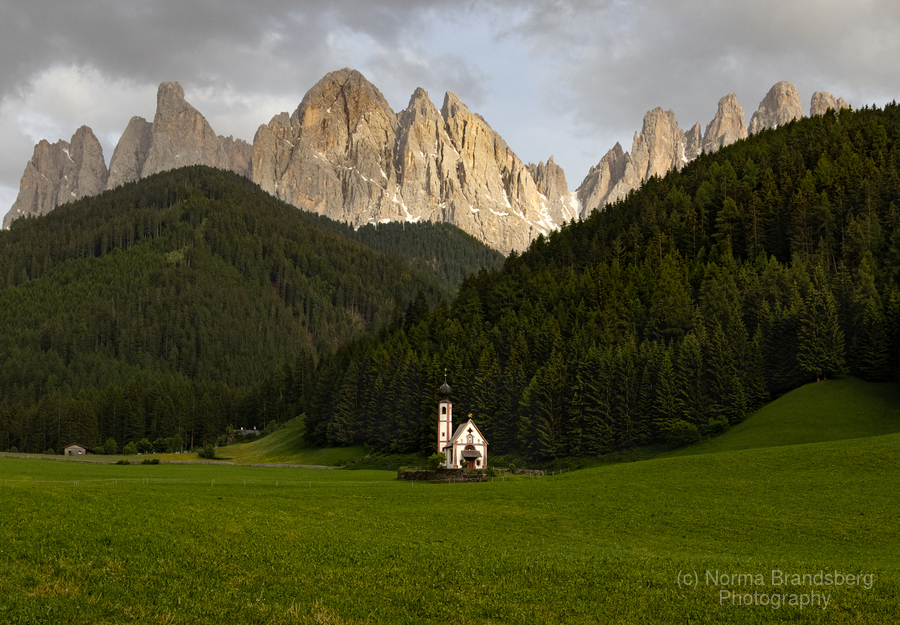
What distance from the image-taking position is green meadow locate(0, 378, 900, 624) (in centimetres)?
1662

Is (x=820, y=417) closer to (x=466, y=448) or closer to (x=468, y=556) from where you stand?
(x=466, y=448)

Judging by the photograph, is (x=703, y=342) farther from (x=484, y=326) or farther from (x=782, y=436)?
(x=484, y=326)

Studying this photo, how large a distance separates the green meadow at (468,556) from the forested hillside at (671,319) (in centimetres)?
3930

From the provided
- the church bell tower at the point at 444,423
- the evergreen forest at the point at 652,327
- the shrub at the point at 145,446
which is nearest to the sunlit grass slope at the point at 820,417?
the evergreen forest at the point at 652,327

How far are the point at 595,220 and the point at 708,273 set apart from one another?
50.8 metres

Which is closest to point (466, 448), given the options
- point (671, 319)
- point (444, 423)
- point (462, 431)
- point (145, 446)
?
point (462, 431)

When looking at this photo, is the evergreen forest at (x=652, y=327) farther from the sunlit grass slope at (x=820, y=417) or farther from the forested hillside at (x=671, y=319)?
the sunlit grass slope at (x=820, y=417)

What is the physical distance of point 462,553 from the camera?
25141mm

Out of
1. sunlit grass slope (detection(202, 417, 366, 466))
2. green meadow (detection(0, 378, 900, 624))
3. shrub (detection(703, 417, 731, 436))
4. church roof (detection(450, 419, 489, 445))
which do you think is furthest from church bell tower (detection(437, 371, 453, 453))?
green meadow (detection(0, 378, 900, 624))

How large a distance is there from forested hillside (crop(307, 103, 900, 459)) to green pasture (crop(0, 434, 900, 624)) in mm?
38177

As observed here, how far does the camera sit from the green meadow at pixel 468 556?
16.6 meters

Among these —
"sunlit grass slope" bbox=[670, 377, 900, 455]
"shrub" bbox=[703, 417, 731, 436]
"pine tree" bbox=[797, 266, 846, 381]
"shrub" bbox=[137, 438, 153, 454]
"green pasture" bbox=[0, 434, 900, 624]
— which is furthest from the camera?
"shrub" bbox=[137, 438, 153, 454]

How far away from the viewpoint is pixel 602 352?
88875mm

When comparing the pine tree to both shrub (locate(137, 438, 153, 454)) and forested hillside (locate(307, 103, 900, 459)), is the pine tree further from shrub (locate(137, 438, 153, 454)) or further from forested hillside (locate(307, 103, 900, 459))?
shrub (locate(137, 438, 153, 454))
